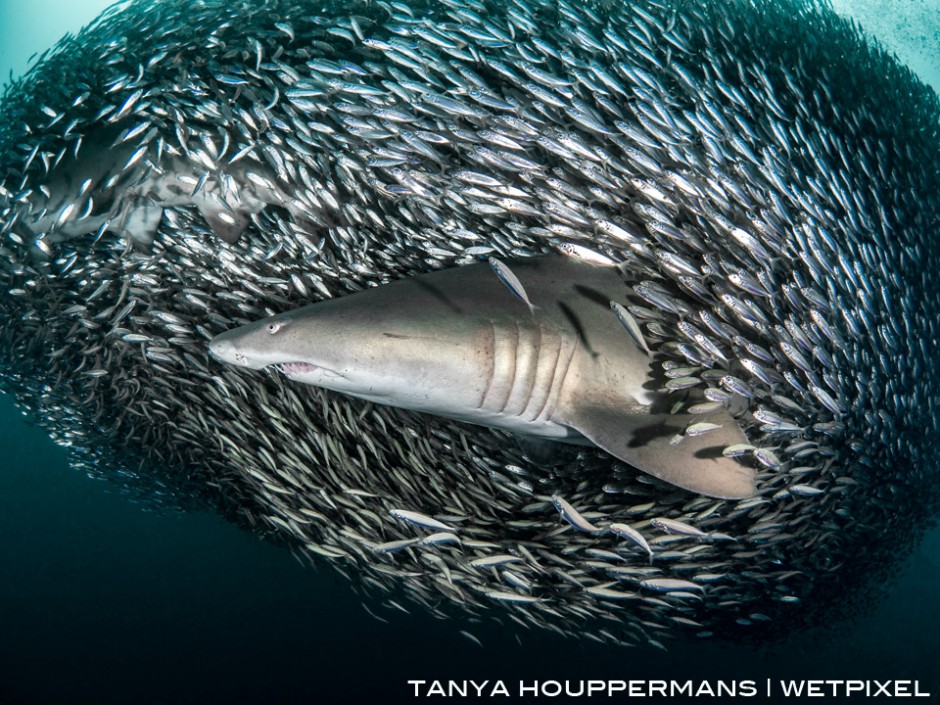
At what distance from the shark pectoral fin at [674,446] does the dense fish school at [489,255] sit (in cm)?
15

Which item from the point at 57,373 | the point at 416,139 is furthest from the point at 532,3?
the point at 57,373

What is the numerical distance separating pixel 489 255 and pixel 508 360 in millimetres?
1273

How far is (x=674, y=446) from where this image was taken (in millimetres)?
3240

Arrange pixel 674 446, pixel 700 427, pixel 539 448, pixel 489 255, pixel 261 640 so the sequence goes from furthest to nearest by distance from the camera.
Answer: pixel 261 640 → pixel 489 255 → pixel 539 448 → pixel 674 446 → pixel 700 427

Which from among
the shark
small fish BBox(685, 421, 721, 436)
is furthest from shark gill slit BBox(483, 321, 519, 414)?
small fish BBox(685, 421, 721, 436)

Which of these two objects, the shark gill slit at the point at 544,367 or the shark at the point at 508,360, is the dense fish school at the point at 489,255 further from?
the shark gill slit at the point at 544,367

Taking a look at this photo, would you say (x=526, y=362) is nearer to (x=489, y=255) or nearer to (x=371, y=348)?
(x=371, y=348)

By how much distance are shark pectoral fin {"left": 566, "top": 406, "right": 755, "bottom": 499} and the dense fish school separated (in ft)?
0.49

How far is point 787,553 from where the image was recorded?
5.15m

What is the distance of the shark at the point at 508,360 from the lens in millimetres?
3029

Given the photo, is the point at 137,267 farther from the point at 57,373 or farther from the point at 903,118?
the point at 903,118

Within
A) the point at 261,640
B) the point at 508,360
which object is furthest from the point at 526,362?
the point at 261,640

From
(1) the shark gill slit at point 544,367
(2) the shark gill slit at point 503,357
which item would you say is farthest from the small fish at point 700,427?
(2) the shark gill slit at point 503,357

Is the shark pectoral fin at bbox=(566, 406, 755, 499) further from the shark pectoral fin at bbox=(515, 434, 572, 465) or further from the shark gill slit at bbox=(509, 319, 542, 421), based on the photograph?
the shark pectoral fin at bbox=(515, 434, 572, 465)
